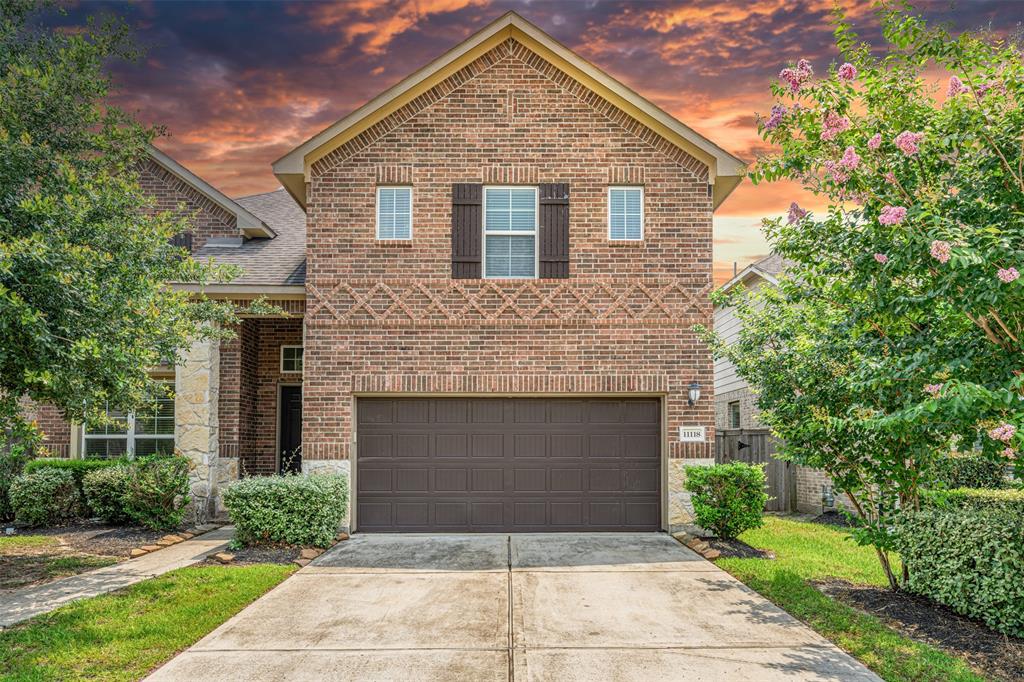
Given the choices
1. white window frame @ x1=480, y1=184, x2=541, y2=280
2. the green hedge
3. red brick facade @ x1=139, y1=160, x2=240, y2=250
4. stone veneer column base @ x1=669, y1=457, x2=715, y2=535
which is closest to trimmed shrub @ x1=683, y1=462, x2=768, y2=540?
stone veneer column base @ x1=669, y1=457, x2=715, y2=535

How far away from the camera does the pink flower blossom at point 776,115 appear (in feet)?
22.9

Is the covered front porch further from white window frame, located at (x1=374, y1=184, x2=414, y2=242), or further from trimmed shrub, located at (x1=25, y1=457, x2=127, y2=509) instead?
white window frame, located at (x1=374, y1=184, x2=414, y2=242)

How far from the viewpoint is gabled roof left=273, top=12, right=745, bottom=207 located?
12.0m

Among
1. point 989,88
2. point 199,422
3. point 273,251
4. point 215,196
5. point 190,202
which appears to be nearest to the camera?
point 989,88

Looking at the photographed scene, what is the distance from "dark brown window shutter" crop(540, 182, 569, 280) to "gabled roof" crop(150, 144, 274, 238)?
6.02 metres

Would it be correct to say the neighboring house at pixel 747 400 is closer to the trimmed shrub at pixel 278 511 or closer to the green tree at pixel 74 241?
the trimmed shrub at pixel 278 511

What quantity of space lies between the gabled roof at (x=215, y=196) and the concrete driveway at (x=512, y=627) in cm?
736

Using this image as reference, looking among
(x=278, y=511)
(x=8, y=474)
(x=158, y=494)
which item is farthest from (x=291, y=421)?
(x=8, y=474)

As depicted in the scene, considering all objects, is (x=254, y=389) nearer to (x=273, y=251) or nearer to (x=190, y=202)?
(x=273, y=251)

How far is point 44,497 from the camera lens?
12.8 metres

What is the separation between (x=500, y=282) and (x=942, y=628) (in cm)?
751

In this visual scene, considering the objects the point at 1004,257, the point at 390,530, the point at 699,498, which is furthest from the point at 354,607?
the point at 1004,257

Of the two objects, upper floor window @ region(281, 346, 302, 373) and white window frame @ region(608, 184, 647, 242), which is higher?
white window frame @ region(608, 184, 647, 242)

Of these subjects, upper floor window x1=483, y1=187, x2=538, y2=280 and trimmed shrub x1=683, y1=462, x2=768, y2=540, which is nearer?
trimmed shrub x1=683, y1=462, x2=768, y2=540
